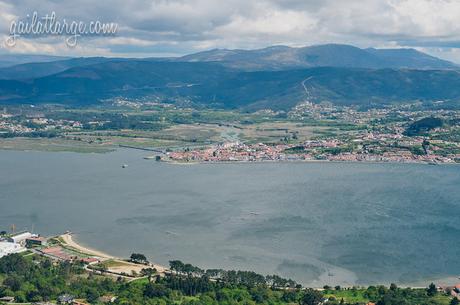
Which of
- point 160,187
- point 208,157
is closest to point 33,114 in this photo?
point 208,157

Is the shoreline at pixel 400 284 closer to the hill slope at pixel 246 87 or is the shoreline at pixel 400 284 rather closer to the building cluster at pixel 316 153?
the building cluster at pixel 316 153

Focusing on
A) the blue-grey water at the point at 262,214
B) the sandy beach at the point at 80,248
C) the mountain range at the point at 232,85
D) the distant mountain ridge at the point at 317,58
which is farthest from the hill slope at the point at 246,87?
the sandy beach at the point at 80,248

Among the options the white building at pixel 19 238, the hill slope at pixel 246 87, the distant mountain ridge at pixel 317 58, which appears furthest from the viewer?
the distant mountain ridge at pixel 317 58

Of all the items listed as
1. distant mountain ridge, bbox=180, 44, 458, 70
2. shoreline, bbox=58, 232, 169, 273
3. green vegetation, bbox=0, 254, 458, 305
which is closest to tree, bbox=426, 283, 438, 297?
green vegetation, bbox=0, 254, 458, 305

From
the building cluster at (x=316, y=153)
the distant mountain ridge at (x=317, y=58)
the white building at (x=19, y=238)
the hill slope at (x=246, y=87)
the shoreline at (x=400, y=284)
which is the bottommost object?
the shoreline at (x=400, y=284)

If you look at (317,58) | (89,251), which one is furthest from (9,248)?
(317,58)

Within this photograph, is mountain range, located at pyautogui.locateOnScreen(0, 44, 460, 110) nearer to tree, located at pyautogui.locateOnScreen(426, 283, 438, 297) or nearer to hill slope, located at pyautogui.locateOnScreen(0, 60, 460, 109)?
hill slope, located at pyautogui.locateOnScreen(0, 60, 460, 109)
